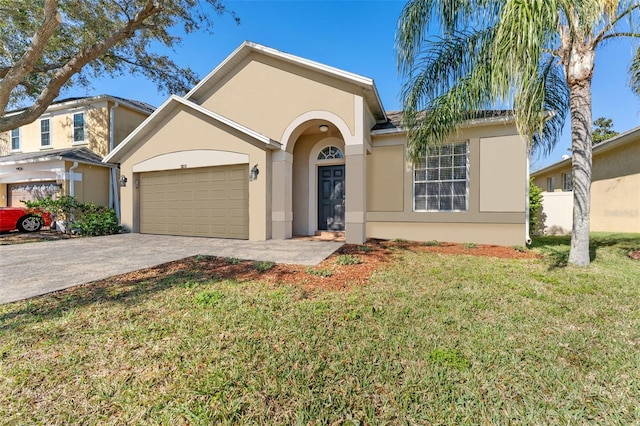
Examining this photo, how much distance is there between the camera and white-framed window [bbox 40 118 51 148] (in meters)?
15.2

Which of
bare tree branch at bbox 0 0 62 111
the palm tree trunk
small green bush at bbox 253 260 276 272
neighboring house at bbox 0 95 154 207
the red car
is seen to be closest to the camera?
small green bush at bbox 253 260 276 272

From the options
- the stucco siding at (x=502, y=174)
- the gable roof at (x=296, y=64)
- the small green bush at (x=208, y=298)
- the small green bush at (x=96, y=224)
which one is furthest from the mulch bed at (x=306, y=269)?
the small green bush at (x=96, y=224)

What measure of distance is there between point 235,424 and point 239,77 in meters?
10.4

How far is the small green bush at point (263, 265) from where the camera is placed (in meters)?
5.45

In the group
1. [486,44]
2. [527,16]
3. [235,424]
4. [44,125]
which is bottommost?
[235,424]

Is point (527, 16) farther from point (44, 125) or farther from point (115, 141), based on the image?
point (44, 125)

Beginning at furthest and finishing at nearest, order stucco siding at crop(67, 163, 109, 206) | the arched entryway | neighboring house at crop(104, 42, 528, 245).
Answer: stucco siding at crop(67, 163, 109, 206)
the arched entryway
neighboring house at crop(104, 42, 528, 245)

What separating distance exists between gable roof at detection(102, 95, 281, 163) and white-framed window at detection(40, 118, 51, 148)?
797 cm

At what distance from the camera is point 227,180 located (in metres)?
9.50

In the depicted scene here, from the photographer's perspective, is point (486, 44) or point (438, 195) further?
point (438, 195)

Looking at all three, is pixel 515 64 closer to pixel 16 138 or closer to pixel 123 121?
pixel 123 121

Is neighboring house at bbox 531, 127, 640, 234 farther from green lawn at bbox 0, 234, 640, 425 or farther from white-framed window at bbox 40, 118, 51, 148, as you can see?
white-framed window at bbox 40, 118, 51, 148

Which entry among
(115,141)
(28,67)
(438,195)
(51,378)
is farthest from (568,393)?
(115,141)

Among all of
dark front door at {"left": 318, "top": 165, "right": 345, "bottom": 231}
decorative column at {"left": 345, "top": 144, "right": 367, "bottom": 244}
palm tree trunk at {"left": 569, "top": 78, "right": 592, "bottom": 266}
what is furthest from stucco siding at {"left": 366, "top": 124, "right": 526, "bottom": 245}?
palm tree trunk at {"left": 569, "top": 78, "right": 592, "bottom": 266}
